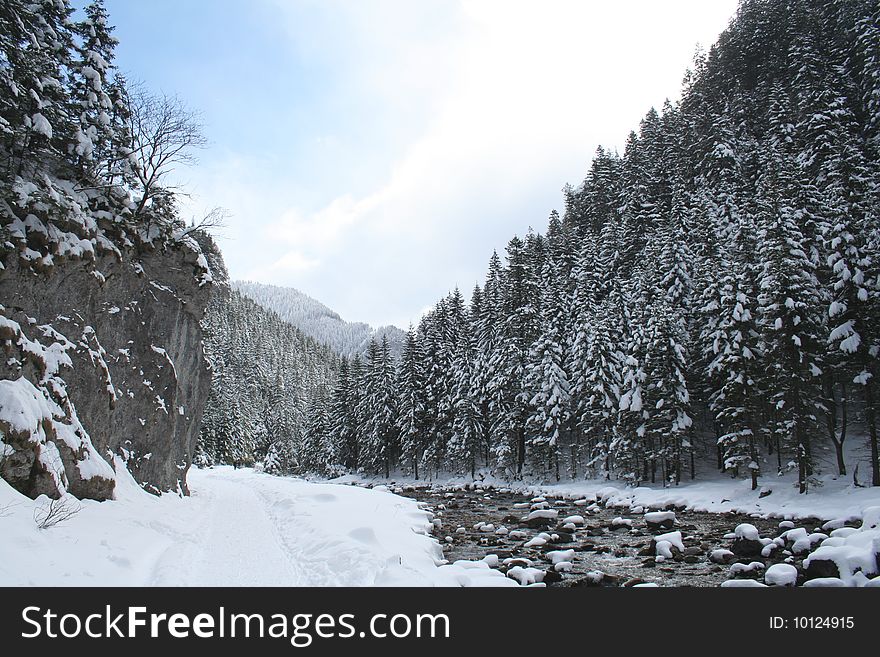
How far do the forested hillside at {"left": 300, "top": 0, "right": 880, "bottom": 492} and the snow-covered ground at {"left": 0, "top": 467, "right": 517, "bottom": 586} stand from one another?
888 inches

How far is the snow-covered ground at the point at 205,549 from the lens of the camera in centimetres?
805

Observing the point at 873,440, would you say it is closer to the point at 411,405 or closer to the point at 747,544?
the point at 747,544

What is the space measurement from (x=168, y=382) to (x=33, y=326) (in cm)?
864

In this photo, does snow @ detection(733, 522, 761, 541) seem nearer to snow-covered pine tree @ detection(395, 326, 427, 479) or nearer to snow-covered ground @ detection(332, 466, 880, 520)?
snow-covered ground @ detection(332, 466, 880, 520)

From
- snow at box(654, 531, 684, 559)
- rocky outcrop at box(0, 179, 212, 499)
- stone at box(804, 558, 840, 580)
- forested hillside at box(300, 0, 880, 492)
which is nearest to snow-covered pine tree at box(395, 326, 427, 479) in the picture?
forested hillside at box(300, 0, 880, 492)

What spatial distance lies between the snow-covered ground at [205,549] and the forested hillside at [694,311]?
2255 centimetres

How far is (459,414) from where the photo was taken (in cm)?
4919

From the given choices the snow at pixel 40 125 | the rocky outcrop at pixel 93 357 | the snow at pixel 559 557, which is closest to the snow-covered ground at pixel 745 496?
the snow at pixel 559 557

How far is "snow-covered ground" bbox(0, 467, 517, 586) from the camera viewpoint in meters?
8.05

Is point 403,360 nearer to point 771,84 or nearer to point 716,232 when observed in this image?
point 716,232

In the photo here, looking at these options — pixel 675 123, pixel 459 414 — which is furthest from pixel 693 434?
pixel 675 123

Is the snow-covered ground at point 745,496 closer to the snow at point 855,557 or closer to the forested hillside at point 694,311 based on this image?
the forested hillside at point 694,311

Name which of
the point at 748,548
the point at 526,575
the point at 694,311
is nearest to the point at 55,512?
the point at 526,575
